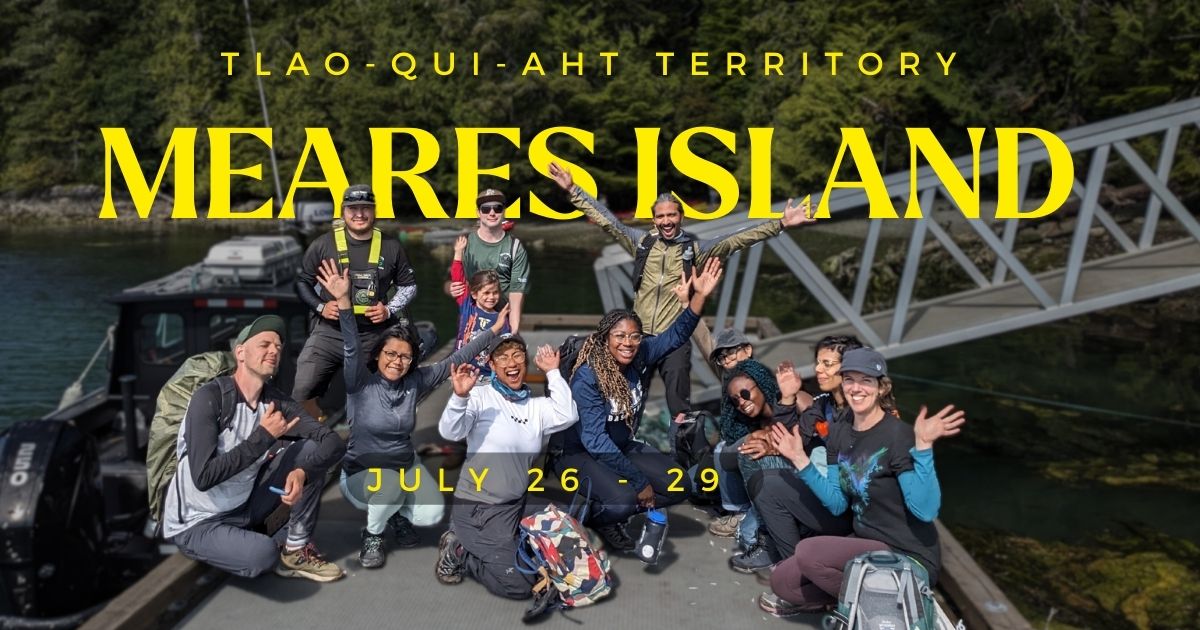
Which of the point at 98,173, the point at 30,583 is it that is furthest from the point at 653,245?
the point at 98,173

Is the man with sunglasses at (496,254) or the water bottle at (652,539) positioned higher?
the man with sunglasses at (496,254)

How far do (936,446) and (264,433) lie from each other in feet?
37.9

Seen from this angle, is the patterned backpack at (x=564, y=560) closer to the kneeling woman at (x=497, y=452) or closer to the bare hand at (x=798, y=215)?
the kneeling woman at (x=497, y=452)

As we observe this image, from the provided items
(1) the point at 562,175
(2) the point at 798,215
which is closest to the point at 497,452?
(1) the point at 562,175

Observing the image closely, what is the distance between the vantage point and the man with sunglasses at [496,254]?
677 cm

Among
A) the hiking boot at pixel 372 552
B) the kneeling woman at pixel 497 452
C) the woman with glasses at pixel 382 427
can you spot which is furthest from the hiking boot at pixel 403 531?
the kneeling woman at pixel 497 452

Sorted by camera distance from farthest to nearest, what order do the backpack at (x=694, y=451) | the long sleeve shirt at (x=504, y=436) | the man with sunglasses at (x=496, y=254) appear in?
the man with sunglasses at (x=496, y=254) < the backpack at (x=694, y=451) < the long sleeve shirt at (x=504, y=436)

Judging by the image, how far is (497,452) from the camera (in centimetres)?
557

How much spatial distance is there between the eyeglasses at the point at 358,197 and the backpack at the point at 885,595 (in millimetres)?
3537

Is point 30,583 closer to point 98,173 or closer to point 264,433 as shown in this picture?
point 264,433

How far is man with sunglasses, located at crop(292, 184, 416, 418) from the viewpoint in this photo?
20.6 ft

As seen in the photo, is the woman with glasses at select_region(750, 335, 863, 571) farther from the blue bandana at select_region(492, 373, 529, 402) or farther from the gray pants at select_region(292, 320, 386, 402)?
the gray pants at select_region(292, 320, 386, 402)

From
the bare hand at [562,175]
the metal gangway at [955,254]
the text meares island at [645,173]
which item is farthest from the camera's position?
the metal gangway at [955,254]

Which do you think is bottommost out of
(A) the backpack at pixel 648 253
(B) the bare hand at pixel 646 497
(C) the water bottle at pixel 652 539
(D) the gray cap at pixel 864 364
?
(C) the water bottle at pixel 652 539
